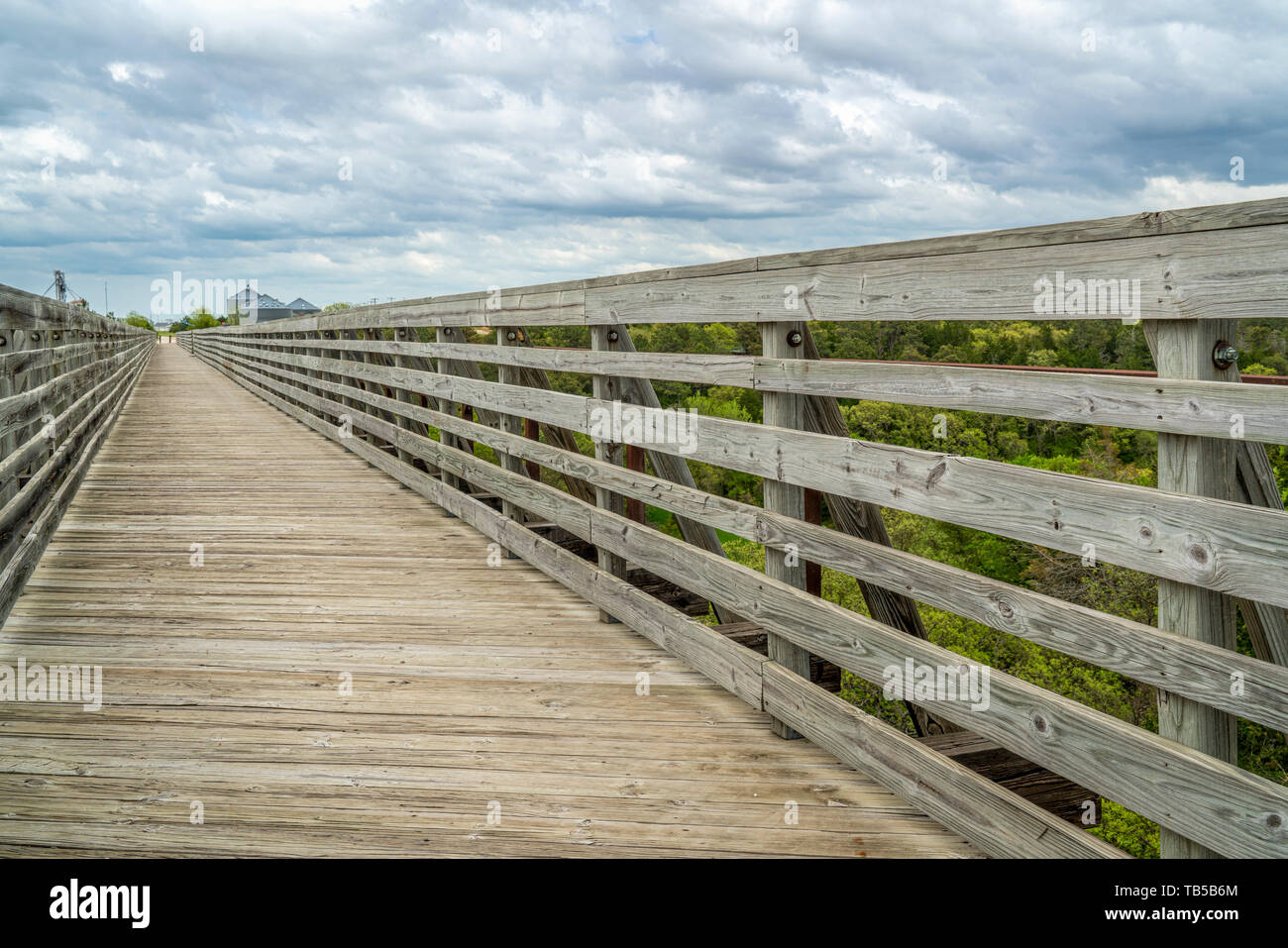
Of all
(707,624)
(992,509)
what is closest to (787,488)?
(707,624)

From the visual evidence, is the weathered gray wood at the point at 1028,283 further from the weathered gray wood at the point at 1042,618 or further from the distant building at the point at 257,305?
the distant building at the point at 257,305

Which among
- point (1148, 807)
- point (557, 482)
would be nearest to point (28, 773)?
point (1148, 807)

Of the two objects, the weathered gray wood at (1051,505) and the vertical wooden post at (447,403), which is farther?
the vertical wooden post at (447,403)

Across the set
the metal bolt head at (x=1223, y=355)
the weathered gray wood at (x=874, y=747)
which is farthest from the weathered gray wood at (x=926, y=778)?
the metal bolt head at (x=1223, y=355)

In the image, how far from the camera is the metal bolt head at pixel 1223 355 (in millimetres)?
1968

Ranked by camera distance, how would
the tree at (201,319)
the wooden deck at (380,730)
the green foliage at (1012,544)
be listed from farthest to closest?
the tree at (201,319) → the green foliage at (1012,544) → the wooden deck at (380,730)

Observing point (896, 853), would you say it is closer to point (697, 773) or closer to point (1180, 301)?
point (697, 773)

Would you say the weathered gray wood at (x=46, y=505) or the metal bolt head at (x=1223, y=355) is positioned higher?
the metal bolt head at (x=1223, y=355)

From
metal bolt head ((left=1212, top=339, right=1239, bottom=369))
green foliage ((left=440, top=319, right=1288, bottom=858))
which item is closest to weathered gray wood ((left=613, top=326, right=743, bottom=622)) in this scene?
metal bolt head ((left=1212, top=339, right=1239, bottom=369))

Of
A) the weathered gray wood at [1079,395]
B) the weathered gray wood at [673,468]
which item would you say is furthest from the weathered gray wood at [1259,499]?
the weathered gray wood at [673,468]

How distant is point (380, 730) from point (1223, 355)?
2.77m

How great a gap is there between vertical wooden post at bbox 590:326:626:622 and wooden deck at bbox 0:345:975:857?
0.28 meters

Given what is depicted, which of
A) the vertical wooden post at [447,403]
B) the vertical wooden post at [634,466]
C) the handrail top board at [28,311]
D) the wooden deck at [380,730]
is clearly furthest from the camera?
the vertical wooden post at [447,403]
